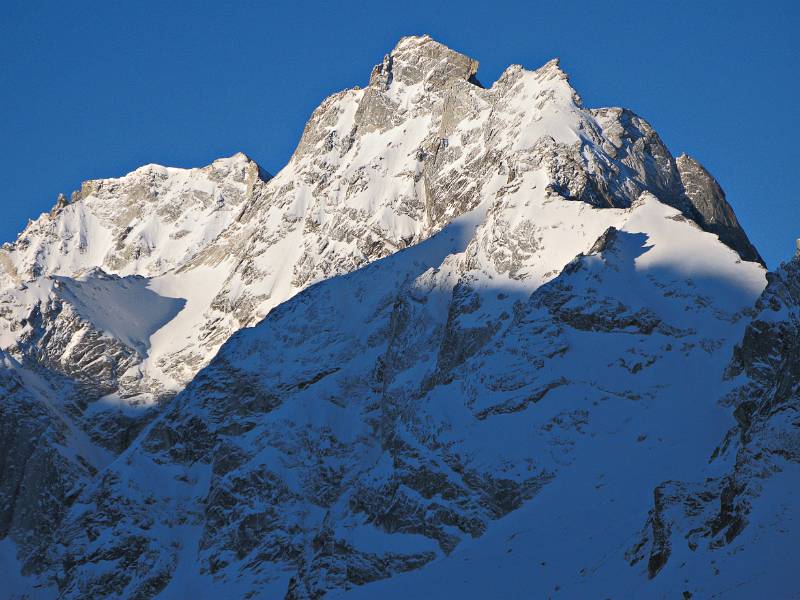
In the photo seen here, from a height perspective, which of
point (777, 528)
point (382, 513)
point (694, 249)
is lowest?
point (777, 528)

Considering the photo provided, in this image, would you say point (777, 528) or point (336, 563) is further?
point (336, 563)

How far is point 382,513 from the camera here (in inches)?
6275

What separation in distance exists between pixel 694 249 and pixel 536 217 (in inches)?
801

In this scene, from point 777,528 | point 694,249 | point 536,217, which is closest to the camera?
point 777,528

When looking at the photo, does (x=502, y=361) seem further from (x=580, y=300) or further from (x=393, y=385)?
(x=393, y=385)

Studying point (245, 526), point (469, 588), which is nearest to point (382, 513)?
point (469, 588)

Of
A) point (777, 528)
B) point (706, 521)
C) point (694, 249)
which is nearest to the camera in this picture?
point (777, 528)

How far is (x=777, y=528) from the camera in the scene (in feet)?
347

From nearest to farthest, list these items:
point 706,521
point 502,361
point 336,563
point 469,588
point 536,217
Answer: point 706,521 < point 469,588 < point 336,563 < point 502,361 < point 536,217

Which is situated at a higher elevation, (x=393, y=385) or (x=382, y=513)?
(x=393, y=385)

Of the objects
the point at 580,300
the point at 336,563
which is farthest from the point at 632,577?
the point at 580,300

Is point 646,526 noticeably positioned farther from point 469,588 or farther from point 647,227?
point 647,227

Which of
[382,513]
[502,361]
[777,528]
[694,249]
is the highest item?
[694,249]

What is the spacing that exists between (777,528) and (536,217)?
91407mm
